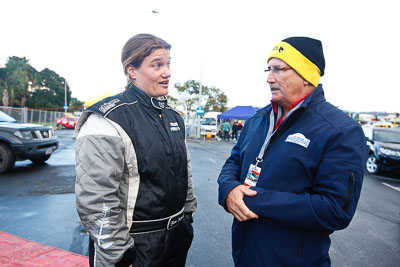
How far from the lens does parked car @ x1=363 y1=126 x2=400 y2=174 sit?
26.9ft

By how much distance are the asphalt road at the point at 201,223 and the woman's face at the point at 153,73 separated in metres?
2.19

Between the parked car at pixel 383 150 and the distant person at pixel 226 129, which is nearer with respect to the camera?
the parked car at pixel 383 150

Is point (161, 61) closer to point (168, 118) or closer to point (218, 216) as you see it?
point (168, 118)

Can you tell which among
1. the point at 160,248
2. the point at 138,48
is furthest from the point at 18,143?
the point at 160,248

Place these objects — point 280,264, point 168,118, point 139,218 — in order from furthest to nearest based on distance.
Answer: point 168,118 → point 139,218 → point 280,264

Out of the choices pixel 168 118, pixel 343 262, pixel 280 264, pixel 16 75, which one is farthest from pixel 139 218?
pixel 16 75

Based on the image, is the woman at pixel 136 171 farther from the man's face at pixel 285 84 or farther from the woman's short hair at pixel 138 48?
the man's face at pixel 285 84

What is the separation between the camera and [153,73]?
1.73m

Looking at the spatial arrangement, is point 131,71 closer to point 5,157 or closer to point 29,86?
point 5,157

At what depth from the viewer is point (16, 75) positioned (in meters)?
46.7

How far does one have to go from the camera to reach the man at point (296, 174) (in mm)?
1309

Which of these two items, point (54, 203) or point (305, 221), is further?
point (54, 203)

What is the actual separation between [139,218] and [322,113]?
1.33 m

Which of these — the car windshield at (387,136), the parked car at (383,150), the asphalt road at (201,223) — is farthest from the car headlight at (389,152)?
the asphalt road at (201,223)
